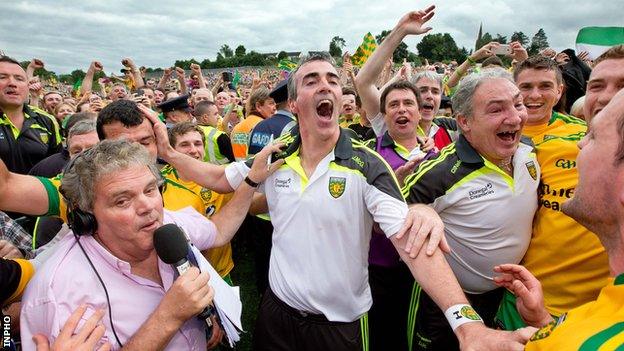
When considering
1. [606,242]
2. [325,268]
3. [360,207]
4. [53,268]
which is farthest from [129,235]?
[606,242]

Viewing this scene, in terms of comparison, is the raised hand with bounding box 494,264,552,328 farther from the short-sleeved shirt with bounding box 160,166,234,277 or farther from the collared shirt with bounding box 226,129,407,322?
the short-sleeved shirt with bounding box 160,166,234,277

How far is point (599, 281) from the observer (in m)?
2.39

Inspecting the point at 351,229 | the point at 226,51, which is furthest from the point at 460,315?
the point at 226,51

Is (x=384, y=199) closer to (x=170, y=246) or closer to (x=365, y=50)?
(x=170, y=246)

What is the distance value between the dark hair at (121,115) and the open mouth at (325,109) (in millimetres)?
1403

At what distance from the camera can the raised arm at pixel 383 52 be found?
339 cm

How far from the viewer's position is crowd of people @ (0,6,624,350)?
1695 mm

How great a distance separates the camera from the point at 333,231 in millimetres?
2365

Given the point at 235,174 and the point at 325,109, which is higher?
the point at 325,109

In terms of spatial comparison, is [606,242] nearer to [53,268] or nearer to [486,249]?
[486,249]

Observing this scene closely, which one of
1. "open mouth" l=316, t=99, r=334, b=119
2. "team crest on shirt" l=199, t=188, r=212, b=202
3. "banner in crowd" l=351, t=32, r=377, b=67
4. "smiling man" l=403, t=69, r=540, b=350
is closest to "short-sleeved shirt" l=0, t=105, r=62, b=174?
"team crest on shirt" l=199, t=188, r=212, b=202

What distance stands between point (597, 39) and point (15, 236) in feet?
27.0

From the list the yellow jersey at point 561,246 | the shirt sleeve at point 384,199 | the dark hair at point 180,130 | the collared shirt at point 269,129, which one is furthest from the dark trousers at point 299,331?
the collared shirt at point 269,129

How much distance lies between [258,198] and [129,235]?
1265mm
